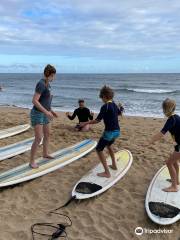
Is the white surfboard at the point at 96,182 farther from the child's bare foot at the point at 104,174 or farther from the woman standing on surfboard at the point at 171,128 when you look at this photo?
the woman standing on surfboard at the point at 171,128

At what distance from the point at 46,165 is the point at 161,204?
2.32 m

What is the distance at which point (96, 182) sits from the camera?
17.6 feet

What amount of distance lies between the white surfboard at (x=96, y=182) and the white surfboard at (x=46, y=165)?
0.72 meters

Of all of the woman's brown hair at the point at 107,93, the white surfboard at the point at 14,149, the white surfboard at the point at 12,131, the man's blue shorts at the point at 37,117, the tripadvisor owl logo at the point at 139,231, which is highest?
the woman's brown hair at the point at 107,93

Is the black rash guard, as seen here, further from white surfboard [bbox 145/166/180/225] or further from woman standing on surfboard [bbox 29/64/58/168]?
white surfboard [bbox 145/166/180/225]

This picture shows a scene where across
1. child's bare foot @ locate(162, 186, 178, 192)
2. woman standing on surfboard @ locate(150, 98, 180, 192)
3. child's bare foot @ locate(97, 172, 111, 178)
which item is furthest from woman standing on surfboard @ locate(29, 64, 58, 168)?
child's bare foot @ locate(162, 186, 178, 192)

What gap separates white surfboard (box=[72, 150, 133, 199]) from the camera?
16.5 ft

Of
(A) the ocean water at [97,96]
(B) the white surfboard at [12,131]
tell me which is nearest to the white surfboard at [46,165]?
(B) the white surfboard at [12,131]

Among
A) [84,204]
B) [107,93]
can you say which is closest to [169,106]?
[107,93]

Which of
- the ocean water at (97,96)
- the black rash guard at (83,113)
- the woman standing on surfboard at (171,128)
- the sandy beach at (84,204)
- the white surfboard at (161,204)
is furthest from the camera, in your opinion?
the ocean water at (97,96)

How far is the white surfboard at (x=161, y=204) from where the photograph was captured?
4.31 meters

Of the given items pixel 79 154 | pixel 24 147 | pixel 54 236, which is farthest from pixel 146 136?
pixel 54 236

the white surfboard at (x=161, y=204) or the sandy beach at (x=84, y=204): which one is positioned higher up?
the white surfboard at (x=161, y=204)

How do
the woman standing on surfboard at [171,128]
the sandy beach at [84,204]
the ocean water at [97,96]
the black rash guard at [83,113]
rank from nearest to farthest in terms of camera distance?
the sandy beach at [84,204]
the woman standing on surfboard at [171,128]
the black rash guard at [83,113]
the ocean water at [97,96]
